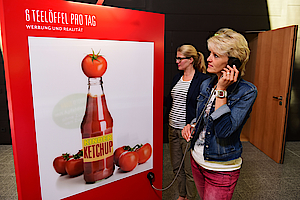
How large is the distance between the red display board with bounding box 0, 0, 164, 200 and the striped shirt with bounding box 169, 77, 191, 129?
441 mm

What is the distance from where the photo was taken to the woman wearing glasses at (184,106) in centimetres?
199

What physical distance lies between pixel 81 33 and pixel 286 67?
2.80 m

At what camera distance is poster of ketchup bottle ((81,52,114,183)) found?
1333 millimetres

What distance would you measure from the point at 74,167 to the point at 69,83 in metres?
0.51

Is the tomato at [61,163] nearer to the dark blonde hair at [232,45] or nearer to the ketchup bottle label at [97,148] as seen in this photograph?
the ketchup bottle label at [97,148]

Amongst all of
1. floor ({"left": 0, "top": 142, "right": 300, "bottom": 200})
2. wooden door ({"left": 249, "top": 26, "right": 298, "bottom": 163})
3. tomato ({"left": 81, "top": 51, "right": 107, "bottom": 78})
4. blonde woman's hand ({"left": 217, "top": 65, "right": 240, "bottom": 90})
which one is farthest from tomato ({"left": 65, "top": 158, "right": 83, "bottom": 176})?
wooden door ({"left": 249, "top": 26, "right": 298, "bottom": 163})

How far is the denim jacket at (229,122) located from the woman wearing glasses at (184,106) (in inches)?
27.2

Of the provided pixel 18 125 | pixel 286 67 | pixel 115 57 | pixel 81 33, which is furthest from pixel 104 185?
pixel 286 67

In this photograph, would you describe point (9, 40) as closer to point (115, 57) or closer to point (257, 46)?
point (115, 57)

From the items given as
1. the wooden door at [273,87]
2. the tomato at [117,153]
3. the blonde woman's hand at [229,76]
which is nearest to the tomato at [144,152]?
the tomato at [117,153]

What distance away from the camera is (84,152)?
1.36m

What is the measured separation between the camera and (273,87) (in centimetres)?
329

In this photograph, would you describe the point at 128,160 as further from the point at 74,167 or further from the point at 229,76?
the point at 229,76

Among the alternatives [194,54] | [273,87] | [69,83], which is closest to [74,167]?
[69,83]
